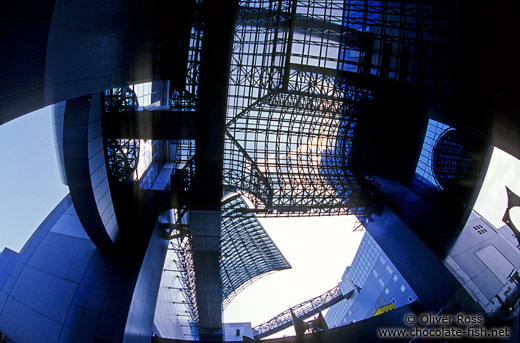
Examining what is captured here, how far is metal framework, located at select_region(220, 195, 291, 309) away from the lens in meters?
34.6

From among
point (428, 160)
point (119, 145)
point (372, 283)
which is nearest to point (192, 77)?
point (119, 145)

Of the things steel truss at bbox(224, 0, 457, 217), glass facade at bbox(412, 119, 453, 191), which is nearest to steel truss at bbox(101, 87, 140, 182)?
steel truss at bbox(224, 0, 457, 217)

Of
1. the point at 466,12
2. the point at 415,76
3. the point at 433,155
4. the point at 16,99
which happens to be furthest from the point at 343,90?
the point at 16,99

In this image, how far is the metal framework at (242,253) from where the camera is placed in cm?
3459

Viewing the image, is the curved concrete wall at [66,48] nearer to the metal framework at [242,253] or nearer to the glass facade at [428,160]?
the metal framework at [242,253]

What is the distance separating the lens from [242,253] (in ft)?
135

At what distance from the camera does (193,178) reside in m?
20.6

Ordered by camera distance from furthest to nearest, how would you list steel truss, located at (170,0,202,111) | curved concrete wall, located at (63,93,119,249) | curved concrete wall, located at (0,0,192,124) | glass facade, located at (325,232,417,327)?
glass facade, located at (325,232,417,327) → steel truss, located at (170,0,202,111) → curved concrete wall, located at (63,93,119,249) → curved concrete wall, located at (0,0,192,124)

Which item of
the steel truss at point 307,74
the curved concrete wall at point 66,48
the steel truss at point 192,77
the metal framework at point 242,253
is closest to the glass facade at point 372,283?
the metal framework at point 242,253

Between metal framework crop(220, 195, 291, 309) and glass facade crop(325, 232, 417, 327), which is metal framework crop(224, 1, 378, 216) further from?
glass facade crop(325, 232, 417, 327)

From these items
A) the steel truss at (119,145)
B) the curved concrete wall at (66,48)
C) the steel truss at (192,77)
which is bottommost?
the curved concrete wall at (66,48)

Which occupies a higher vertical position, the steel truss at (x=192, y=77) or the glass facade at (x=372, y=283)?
the steel truss at (x=192, y=77)

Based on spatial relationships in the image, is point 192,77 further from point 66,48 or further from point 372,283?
point 372,283

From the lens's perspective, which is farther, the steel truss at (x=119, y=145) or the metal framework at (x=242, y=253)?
the metal framework at (x=242, y=253)
